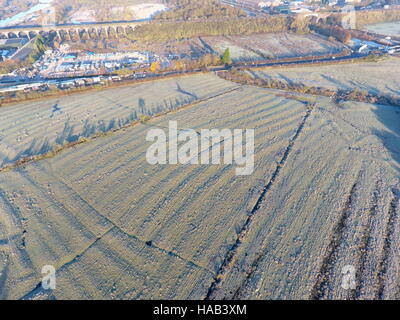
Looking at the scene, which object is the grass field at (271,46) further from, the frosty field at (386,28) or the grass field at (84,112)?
the frosty field at (386,28)

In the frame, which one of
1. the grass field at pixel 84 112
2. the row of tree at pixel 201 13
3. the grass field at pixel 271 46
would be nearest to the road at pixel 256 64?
the grass field at pixel 84 112

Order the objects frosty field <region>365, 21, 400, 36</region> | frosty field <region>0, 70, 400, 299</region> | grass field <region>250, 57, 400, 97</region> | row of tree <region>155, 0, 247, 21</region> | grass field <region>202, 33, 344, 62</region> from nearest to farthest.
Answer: frosty field <region>0, 70, 400, 299</region> < grass field <region>250, 57, 400, 97</region> < grass field <region>202, 33, 344, 62</region> < frosty field <region>365, 21, 400, 36</region> < row of tree <region>155, 0, 247, 21</region>

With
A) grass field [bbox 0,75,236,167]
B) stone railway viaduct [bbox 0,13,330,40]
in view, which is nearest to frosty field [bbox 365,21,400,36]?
stone railway viaduct [bbox 0,13,330,40]

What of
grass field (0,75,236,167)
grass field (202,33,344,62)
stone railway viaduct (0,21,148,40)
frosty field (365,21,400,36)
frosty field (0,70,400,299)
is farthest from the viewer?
stone railway viaduct (0,21,148,40)

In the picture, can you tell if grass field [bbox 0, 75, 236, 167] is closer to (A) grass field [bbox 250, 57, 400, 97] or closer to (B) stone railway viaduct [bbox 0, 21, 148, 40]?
(A) grass field [bbox 250, 57, 400, 97]

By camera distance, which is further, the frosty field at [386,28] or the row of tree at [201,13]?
the row of tree at [201,13]

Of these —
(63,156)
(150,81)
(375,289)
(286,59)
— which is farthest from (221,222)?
(286,59)

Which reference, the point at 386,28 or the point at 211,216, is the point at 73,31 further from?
the point at 386,28
